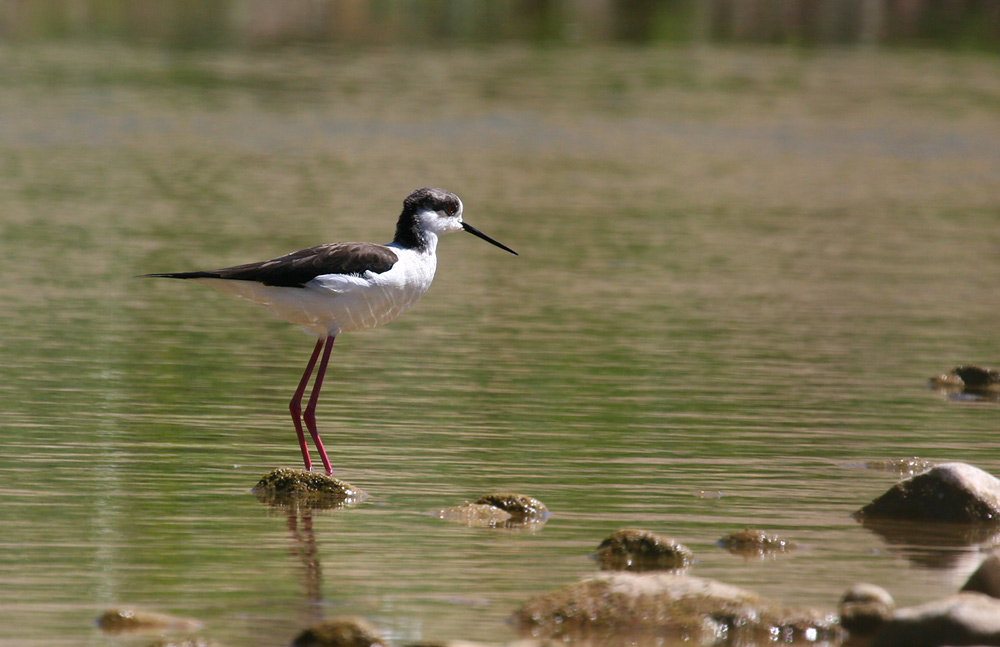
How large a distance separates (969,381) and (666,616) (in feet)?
23.0

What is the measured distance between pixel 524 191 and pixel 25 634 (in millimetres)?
20985

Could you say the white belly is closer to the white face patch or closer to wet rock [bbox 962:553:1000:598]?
the white face patch

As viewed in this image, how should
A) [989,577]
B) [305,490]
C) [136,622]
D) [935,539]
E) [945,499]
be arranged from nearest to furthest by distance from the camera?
1. [136,622]
2. [989,577]
3. [935,539]
4. [945,499]
5. [305,490]

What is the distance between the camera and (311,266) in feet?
31.9

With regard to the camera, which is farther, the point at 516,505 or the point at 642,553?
the point at 516,505

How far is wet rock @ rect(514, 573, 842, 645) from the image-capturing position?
22.5 feet

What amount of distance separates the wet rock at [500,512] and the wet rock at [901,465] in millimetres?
2538

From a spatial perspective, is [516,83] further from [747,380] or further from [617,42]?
[747,380]

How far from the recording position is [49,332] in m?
14.4

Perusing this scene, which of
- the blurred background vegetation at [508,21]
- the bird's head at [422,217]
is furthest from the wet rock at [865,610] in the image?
the blurred background vegetation at [508,21]

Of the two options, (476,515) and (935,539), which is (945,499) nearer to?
(935,539)

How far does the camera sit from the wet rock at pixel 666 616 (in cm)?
686

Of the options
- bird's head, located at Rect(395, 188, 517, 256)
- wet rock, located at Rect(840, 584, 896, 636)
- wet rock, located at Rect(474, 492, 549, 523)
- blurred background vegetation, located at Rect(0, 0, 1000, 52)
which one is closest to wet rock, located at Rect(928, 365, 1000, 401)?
bird's head, located at Rect(395, 188, 517, 256)

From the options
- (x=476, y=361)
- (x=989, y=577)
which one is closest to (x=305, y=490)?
(x=989, y=577)
